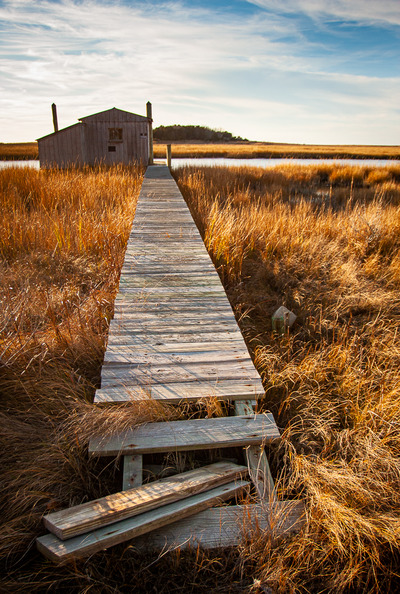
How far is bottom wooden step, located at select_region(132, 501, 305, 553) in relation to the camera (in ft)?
5.66

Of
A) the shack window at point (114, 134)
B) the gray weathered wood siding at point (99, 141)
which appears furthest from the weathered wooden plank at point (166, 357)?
the shack window at point (114, 134)

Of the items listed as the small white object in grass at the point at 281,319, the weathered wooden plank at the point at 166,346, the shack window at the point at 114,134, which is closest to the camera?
the weathered wooden plank at the point at 166,346

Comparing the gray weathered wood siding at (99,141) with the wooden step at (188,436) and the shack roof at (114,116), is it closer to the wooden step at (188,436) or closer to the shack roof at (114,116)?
the shack roof at (114,116)

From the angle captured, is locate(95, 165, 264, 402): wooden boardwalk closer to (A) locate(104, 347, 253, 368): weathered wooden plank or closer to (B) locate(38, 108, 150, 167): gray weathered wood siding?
(A) locate(104, 347, 253, 368): weathered wooden plank

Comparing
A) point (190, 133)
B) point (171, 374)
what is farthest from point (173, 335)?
point (190, 133)

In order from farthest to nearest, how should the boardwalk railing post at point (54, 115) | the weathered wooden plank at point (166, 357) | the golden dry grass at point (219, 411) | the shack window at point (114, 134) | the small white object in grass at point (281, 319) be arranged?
the boardwalk railing post at point (54, 115)
the shack window at point (114, 134)
the small white object in grass at point (281, 319)
the weathered wooden plank at point (166, 357)
the golden dry grass at point (219, 411)

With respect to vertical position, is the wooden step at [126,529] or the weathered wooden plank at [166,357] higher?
the weathered wooden plank at [166,357]

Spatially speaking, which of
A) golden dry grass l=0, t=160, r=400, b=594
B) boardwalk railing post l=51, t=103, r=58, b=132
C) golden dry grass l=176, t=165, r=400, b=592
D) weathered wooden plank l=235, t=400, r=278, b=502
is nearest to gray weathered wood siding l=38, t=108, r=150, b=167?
boardwalk railing post l=51, t=103, r=58, b=132

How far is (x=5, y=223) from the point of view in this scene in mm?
5574

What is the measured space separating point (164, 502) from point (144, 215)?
5.20 m

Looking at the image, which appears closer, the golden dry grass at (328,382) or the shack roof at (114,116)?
the golden dry grass at (328,382)

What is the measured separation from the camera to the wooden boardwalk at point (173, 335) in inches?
95.1

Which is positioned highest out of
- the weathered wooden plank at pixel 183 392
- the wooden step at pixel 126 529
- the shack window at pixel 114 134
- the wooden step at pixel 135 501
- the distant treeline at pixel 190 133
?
the distant treeline at pixel 190 133

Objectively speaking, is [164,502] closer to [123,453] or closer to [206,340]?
[123,453]
